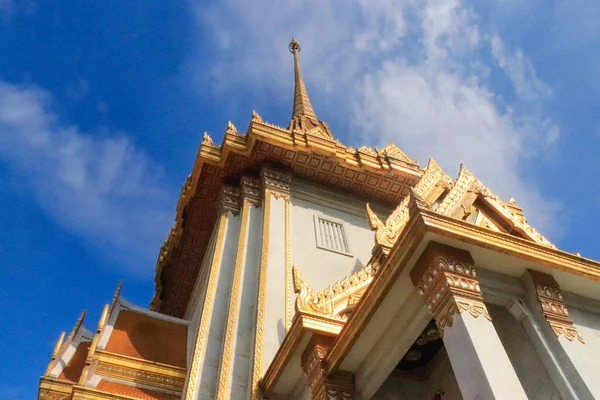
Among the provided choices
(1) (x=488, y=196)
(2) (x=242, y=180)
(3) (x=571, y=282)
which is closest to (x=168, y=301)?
(2) (x=242, y=180)

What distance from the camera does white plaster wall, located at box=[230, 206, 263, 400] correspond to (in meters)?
7.44

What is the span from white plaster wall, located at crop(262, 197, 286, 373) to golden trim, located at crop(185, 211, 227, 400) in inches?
43.8

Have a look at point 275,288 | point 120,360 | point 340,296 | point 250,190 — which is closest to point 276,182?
point 250,190

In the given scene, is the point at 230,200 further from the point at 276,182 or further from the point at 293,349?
the point at 293,349

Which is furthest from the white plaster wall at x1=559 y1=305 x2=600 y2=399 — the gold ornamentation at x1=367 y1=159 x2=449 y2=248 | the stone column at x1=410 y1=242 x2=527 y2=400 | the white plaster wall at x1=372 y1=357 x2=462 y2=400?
the gold ornamentation at x1=367 y1=159 x2=449 y2=248

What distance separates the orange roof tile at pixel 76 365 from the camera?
9.20 m

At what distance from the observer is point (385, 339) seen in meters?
5.18

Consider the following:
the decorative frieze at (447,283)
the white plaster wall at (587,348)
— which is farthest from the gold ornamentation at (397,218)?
the white plaster wall at (587,348)

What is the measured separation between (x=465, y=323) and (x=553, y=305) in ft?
3.70

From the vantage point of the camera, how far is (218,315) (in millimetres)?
9062

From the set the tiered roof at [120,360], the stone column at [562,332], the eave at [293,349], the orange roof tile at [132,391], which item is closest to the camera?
the stone column at [562,332]

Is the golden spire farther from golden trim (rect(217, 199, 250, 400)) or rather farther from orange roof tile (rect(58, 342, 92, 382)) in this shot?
orange roof tile (rect(58, 342, 92, 382))

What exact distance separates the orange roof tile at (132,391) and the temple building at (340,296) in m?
0.03

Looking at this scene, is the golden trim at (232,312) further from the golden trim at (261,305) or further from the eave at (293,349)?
the eave at (293,349)
